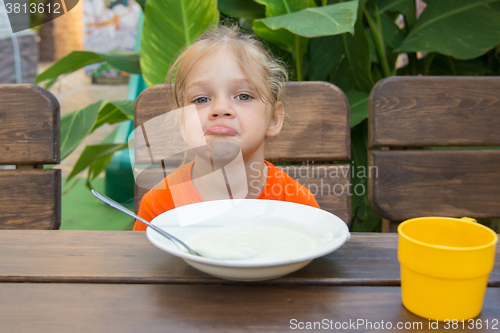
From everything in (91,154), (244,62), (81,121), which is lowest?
(91,154)

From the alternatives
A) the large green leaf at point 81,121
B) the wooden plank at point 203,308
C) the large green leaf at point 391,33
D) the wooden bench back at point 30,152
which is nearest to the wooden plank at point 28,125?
the wooden bench back at point 30,152

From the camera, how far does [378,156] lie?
967mm

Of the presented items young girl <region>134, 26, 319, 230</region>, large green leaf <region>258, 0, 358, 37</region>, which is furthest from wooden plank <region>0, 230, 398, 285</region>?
large green leaf <region>258, 0, 358, 37</region>

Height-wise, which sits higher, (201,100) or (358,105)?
(201,100)

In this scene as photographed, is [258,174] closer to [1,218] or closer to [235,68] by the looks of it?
[235,68]

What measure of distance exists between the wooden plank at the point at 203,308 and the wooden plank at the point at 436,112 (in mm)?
611

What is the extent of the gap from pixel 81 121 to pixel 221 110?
77cm

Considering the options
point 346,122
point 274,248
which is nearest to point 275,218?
point 274,248

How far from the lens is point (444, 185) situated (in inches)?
40.3

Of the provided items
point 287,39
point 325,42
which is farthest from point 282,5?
point 325,42

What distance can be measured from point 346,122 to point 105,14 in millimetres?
5932

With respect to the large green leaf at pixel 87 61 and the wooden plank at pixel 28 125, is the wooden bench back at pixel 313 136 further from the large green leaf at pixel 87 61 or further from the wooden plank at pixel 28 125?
the large green leaf at pixel 87 61

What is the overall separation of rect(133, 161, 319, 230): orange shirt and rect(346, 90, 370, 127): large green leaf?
46cm

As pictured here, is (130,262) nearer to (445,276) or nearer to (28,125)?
(445,276)
